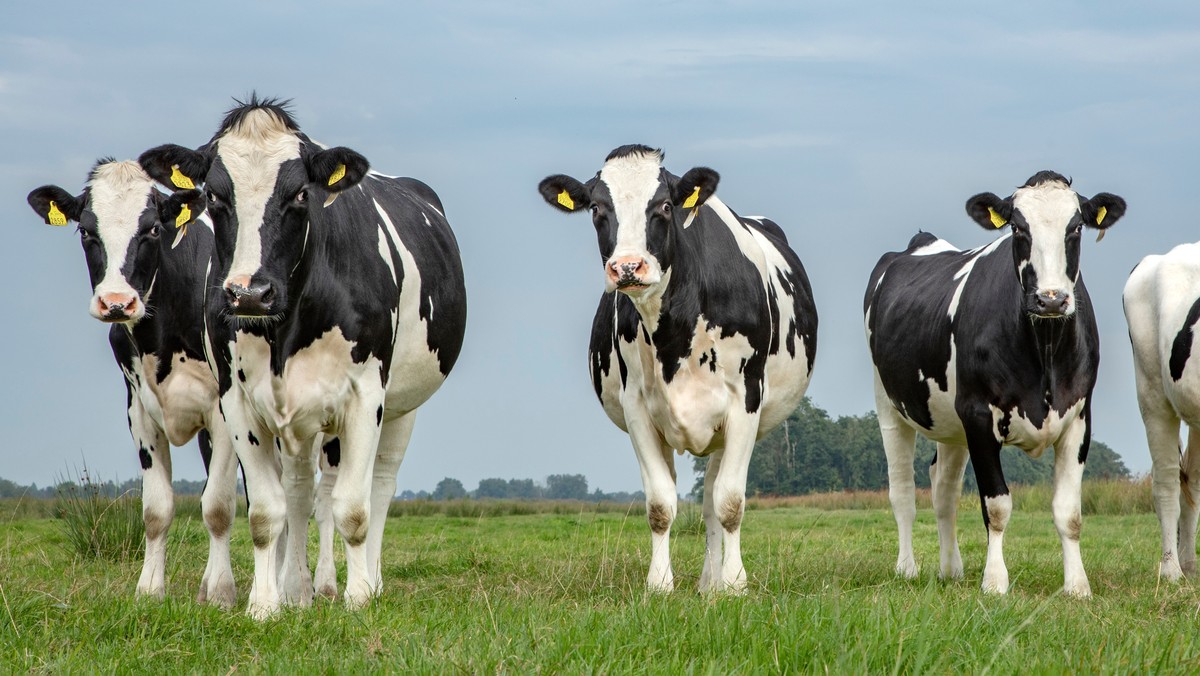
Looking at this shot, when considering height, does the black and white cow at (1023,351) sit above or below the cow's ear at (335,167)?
below

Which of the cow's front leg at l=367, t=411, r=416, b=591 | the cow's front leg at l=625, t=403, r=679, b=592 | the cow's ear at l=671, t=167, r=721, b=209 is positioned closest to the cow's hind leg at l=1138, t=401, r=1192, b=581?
the cow's front leg at l=625, t=403, r=679, b=592

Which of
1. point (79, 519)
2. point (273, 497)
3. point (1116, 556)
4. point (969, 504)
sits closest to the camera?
point (273, 497)

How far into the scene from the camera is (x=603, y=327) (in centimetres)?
988

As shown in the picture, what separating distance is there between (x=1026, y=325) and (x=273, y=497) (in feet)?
17.7

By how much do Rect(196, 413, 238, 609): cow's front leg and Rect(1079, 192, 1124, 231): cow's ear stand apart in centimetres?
632

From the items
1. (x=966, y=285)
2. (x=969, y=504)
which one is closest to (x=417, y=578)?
(x=966, y=285)

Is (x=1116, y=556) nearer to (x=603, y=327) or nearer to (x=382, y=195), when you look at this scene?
(x=603, y=327)

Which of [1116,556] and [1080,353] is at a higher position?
[1080,353]

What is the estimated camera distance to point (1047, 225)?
8.74 m

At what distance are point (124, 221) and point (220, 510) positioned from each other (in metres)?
2.24

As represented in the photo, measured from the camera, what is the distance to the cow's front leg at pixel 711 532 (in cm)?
912

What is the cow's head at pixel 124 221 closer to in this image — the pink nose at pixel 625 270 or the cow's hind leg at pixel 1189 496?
the pink nose at pixel 625 270

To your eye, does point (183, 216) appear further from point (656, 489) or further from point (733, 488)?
point (733, 488)

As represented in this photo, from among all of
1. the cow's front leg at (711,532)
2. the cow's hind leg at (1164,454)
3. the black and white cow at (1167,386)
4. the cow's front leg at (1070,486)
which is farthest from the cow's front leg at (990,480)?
A: the cow's hind leg at (1164,454)
